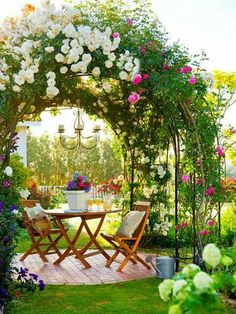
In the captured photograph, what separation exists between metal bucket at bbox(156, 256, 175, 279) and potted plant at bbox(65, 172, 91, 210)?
1451 mm

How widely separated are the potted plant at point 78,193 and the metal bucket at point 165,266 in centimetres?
145

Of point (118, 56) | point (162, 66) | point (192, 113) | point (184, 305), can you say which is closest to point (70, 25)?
point (118, 56)

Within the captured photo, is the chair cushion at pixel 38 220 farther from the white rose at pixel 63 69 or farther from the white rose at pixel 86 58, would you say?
the white rose at pixel 86 58

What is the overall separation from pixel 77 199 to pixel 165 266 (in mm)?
1595

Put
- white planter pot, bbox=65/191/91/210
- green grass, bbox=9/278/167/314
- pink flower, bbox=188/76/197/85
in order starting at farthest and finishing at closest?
white planter pot, bbox=65/191/91/210
pink flower, bbox=188/76/197/85
green grass, bbox=9/278/167/314

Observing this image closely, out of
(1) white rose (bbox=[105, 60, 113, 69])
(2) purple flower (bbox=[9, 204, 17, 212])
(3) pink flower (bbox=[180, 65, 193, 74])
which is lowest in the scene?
(2) purple flower (bbox=[9, 204, 17, 212])

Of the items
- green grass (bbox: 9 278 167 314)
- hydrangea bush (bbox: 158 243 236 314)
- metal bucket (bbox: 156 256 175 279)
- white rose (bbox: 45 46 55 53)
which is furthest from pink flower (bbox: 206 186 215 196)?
hydrangea bush (bbox: 158 243 236 314)

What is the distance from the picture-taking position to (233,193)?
23.6ft

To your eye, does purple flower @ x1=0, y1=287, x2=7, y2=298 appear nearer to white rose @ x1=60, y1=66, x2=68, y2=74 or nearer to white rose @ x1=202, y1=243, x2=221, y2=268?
white rose @ x1=60, y1=66, x2=68, y2=74

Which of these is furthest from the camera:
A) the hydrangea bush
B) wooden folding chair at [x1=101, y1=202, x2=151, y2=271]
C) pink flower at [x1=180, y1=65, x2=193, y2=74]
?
wooden folding chair at [x1=101, y1=202, x2=151, y2=271]

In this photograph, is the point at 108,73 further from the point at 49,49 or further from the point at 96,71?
the point at 49,49

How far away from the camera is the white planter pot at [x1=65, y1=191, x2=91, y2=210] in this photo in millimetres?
7469

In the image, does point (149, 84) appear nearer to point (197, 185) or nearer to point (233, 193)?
point (197, 185)

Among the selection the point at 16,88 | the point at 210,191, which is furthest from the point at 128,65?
the point at 210,191
